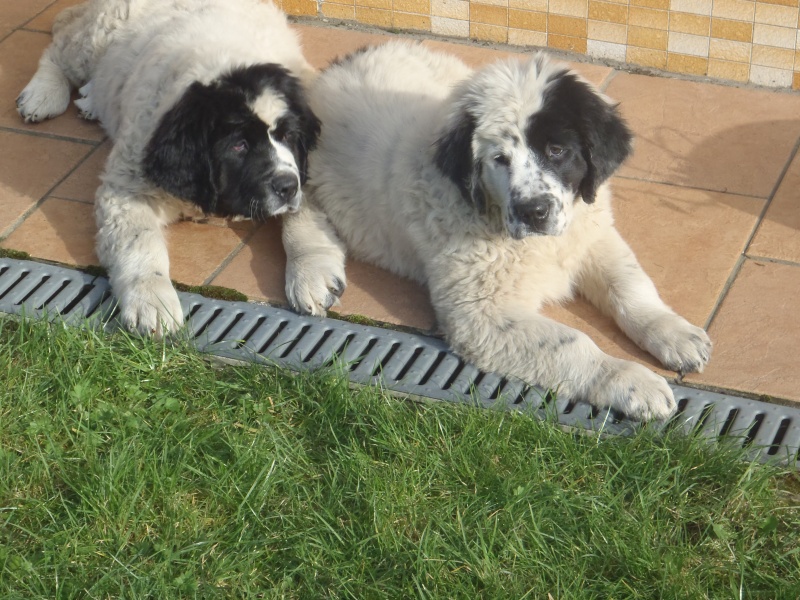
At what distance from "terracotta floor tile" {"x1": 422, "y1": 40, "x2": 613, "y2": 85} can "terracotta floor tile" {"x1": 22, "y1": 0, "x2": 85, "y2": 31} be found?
6.23 feet

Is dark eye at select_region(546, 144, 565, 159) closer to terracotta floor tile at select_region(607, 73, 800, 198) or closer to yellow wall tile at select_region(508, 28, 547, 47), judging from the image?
terracotta floor tile at select_region(607, 73, 800, 198)

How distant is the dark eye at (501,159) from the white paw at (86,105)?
7.31 feet

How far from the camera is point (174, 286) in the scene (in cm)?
372

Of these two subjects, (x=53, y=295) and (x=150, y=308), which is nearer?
(x=150, y=308)

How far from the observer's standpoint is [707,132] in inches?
169

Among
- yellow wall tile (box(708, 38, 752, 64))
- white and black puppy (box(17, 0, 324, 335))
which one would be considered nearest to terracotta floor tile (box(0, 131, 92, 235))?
white and black puppy (box(17, 0, 324, 335))

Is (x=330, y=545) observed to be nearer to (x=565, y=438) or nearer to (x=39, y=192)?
(x=565, y=438)

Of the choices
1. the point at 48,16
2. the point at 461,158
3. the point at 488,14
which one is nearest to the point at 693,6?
the point at 488,14

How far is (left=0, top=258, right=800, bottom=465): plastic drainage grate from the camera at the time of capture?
2.98 meters

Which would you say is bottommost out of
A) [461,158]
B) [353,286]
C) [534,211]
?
[353,286]

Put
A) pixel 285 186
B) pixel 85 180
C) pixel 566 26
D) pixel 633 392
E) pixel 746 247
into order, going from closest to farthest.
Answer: pixel 633 392 → pixel 285 186 → pixel 746 247 → pixel 85 180 → pixel 566 26

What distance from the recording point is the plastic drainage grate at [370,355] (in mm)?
2982

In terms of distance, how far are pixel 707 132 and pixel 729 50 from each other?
51cm

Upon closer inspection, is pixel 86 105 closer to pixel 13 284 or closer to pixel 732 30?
pixel 13 284
